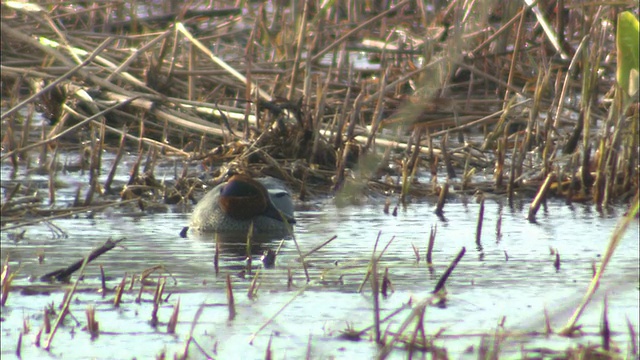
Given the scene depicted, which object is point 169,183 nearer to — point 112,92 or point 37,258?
point 112,92

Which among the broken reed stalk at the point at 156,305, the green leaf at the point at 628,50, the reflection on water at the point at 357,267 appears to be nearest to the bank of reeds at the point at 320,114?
the reflection on water at the point at 357,267

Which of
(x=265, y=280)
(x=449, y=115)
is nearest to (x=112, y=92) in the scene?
(x=449, y=115)

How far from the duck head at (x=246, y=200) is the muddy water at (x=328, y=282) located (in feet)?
0.64

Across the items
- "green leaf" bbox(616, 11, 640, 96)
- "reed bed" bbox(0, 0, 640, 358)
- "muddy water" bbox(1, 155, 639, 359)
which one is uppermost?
"green leaf" bbox(616, 11, 640, 96)

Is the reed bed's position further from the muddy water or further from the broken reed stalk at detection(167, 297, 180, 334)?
the broken reed stalk at detection(167, 297, 180, 334)

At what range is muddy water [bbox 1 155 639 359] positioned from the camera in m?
3.24

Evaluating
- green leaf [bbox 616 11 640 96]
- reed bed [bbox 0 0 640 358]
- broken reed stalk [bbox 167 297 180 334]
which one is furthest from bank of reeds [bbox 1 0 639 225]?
green leaf [bbox 616 11 640 96]

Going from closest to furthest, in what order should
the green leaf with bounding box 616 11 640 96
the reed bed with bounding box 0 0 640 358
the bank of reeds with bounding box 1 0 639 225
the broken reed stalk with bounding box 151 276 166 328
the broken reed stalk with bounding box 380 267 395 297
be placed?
the green leaf with bounding box 616 11 640 96
the broken reed stalk with bounding box 151 276 166 328
the broken reed stalk with bounding box 380 267 395 297
the reed bed with bounding box 0 0 640 358
the bank of reeds with bounding box 1 0 639 225

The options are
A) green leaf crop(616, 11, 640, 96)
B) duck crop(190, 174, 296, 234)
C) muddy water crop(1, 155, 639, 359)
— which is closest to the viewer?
green leaf crop(616, 11, 640, 96)

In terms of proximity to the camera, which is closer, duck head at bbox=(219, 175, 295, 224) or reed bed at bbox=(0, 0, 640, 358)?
duck head at bbox=(219, 175, 295, 224)

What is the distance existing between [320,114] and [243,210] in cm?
150

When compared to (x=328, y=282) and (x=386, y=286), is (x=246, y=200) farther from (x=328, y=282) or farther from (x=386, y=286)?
(x=386, y=286)

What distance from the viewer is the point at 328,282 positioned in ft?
13.4

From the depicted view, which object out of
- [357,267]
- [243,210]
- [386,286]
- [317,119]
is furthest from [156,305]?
[317,119]
